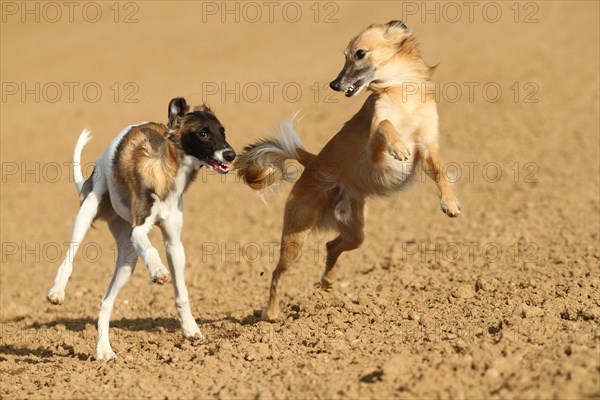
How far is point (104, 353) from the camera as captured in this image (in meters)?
7.26

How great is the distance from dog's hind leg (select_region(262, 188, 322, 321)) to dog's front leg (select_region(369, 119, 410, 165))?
2.78 ft

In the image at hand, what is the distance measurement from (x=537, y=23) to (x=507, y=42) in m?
2.83

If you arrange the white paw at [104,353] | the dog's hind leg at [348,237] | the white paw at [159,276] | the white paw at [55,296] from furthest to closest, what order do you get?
1. the dog's hind leg at [348,237]
2. the white paw at [104,353]
3. the white paw at [55,296]
4. the white paw at [159,276]

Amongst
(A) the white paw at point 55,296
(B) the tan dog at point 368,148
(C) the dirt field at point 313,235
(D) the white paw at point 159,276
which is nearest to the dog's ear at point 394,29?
(B) the tan dog at point 368,148

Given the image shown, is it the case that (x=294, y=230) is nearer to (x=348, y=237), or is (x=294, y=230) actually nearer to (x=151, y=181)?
(x=348, y=237)

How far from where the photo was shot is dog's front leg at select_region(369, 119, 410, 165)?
7312 mm

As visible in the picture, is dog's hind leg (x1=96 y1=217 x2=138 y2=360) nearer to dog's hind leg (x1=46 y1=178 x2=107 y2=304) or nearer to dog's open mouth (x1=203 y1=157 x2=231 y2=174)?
dog's hind leg (x1=46 y1=178 x2=107 y2=304)

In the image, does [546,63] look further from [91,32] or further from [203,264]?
[91,32]

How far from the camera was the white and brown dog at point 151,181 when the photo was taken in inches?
277

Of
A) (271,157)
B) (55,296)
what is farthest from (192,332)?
(271,157)

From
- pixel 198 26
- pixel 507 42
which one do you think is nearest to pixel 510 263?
pixel 507 42

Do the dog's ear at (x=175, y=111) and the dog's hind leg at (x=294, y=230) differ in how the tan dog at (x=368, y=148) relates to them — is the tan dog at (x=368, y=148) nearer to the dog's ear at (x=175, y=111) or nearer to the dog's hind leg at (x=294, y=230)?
the dog's hind leg at (x=294, y=230)

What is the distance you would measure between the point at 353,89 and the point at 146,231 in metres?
2.44

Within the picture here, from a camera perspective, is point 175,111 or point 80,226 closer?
point 175,111
